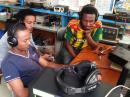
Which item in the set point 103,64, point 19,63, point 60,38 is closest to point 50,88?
point 19,63

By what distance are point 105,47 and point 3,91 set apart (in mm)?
923

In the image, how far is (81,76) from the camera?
0.71m

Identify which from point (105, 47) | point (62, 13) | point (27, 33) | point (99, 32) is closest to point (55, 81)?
point (27, 33)

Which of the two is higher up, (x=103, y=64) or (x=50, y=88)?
(x=50, y=88)

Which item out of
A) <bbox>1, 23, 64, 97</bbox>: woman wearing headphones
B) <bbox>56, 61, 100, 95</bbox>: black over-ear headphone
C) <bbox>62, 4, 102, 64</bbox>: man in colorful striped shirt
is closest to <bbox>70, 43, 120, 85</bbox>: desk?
<bbox>62, 4, 102, 64</bbox>: man in colorful striped shirt

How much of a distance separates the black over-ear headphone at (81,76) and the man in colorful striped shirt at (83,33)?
3.64 ft

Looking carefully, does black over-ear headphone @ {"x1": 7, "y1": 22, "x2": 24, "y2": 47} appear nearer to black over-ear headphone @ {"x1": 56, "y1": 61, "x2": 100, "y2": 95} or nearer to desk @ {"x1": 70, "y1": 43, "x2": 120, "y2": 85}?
desk @ {"x1": 70, "y1": 43, "x2": 120, "y2": 85}

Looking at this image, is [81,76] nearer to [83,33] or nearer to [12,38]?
[12,38]

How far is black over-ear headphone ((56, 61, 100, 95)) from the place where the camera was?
0.64 meters

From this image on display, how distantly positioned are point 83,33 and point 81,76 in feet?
4.33

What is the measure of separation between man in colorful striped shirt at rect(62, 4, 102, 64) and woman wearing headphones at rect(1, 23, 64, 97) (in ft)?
2.39

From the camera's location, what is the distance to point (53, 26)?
2785 mm

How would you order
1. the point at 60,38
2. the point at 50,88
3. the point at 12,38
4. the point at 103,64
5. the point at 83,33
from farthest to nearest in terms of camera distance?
the point at 60,38
the point at 83,33
the point at 103,64
the point at 12,38
the point at 50,88

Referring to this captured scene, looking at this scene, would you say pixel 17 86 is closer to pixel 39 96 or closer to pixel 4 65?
pixel 4 65
